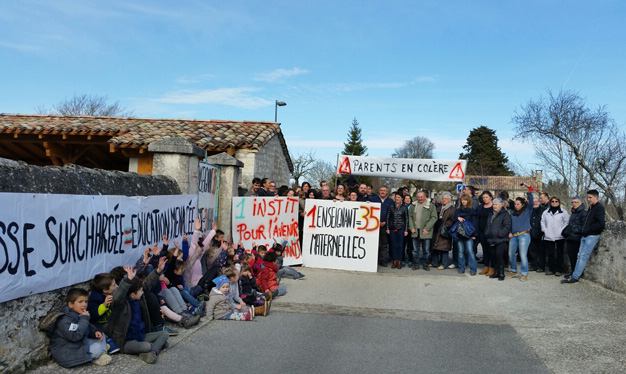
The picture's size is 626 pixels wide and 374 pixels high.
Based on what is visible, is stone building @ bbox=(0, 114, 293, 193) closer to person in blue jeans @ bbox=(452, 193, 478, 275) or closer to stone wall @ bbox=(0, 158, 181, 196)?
person in blue jeans @ bbox=(452, 193, 478, 275)

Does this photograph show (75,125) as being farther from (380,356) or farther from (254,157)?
(380,356)

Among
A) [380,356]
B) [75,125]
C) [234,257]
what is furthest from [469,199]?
[75,125]

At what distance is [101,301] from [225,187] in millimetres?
5825

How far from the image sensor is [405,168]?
46.8ft

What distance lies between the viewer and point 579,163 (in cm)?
2342

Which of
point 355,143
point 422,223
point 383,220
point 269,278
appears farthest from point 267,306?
point 355,143

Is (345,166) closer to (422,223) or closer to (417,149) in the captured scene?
(422,223)

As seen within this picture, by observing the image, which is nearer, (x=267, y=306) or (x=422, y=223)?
(x=267, y=306)

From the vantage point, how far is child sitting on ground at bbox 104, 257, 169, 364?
531 cm

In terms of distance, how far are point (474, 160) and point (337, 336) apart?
62.0 metres

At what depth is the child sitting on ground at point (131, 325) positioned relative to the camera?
531cm

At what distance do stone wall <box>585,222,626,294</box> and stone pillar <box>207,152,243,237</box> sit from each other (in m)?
7.41

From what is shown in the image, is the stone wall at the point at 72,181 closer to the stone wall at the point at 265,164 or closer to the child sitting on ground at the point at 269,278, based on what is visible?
the child sitting on ground at the point at 269,278

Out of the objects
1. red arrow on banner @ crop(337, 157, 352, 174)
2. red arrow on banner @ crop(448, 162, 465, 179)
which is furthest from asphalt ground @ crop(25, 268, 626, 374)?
red arrow on banner @ crop(337, 157, 352, 174)
